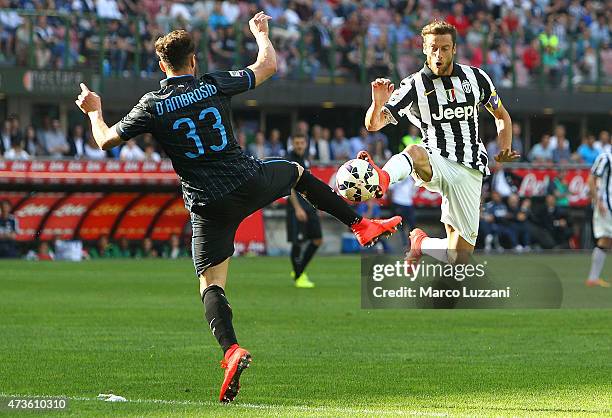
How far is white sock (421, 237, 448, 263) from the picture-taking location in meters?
10.3

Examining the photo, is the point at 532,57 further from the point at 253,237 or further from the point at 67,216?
the point at 67,216

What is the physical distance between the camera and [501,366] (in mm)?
9453

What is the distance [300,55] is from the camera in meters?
30.6

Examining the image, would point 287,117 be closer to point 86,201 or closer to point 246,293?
point 86,201

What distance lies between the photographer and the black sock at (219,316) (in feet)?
25.2

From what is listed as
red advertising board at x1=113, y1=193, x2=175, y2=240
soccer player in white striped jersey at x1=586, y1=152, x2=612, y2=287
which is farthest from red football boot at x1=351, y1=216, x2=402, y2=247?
red advertising board at x1=113, y1=193, x2=175, y2=240

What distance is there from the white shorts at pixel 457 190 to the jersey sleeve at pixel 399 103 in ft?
1.29

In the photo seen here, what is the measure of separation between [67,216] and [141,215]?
150cm

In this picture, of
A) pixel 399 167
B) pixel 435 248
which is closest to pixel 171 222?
pixel 435 248

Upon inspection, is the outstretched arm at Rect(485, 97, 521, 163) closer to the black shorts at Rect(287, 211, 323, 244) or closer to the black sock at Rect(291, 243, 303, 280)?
the black shorts at Rect(287, 211, 323, 244)

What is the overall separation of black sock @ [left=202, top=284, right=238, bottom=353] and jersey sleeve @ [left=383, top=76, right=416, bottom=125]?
2.75 metres

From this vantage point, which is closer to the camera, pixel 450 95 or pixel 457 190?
pixel 450 95

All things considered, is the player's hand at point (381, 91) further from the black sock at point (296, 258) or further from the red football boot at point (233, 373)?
the black sock at point (296, 258)

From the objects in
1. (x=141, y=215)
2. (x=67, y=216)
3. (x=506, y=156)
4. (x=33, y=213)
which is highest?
(x=506, y=156)
